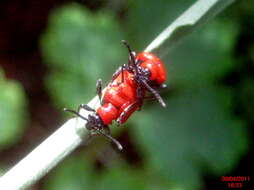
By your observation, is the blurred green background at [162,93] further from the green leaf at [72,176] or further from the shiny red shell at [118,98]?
the shiny red shell at [118,98]

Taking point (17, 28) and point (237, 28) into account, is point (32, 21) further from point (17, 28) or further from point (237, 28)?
point (237, 28)

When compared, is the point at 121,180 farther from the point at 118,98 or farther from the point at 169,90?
the point at 118,98

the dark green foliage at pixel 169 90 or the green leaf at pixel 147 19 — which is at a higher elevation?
the green leaf at pixel 147 19

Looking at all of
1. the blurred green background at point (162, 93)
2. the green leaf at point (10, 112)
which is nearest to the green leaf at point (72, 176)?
the blurred green background at point (162, 93)

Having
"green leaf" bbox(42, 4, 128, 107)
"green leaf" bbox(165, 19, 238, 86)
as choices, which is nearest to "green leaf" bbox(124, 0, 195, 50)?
"green leaf" bbox(42, 4, 128, 107)

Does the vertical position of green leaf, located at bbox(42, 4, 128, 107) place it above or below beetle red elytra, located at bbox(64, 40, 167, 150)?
above
